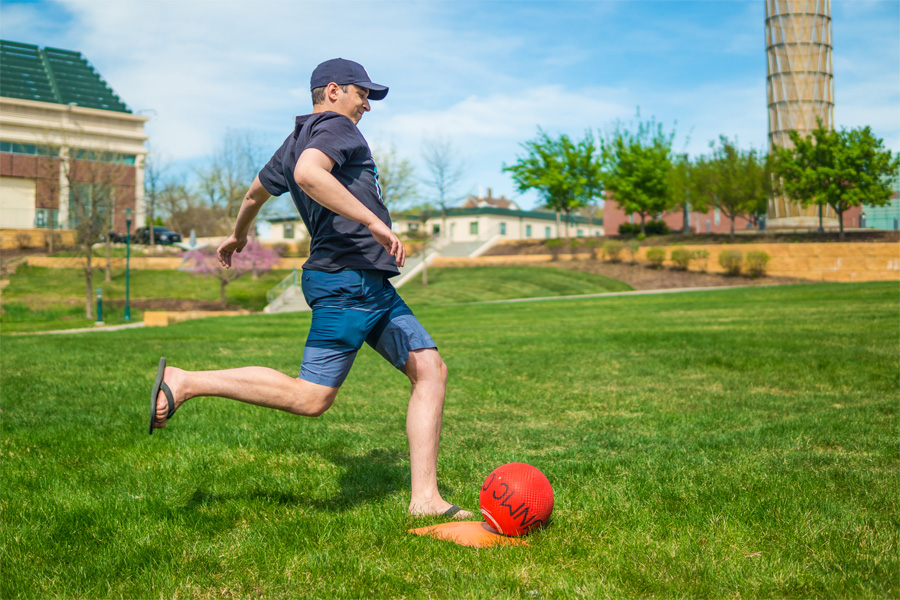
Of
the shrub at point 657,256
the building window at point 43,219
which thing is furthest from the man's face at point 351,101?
the building window at point 43,219

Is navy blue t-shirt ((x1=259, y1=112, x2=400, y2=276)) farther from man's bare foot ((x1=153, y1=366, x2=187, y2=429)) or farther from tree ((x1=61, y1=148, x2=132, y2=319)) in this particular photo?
tree ((x1=61, y1=148, x2=132, y2=319))

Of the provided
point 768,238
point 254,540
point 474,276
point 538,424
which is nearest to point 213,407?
point 538,424

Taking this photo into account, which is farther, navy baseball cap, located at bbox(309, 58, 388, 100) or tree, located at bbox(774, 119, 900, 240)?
tree, located at bbox(774, 119, 900, 240)

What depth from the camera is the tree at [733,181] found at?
126 ft

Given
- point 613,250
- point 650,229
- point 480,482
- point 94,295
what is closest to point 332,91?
point 480,482

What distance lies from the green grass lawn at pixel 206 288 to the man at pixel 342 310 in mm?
26277

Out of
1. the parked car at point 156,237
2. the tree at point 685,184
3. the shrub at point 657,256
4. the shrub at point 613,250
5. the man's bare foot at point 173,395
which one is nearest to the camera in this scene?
the man's bare foot at point 173,395

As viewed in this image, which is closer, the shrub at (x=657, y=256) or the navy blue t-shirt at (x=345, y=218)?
the navy blue t-shirt at (x=345, y=218)

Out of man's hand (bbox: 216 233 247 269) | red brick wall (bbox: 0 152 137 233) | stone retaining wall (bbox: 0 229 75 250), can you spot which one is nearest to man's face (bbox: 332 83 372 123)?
man's hand (bbox: 216 233 247 269)

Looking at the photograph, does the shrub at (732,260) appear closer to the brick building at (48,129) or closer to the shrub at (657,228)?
the shrub at (657,228)

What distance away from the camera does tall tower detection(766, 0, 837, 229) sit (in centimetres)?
4888

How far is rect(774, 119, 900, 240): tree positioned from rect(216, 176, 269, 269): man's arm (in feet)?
123

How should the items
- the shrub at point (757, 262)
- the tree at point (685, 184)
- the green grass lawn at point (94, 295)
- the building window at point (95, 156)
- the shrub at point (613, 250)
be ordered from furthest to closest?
the shrub at point (613, 250) → the tree at point (685, 184) → the building window at point (95, 156) → the shrub at point (757, 262) → the green grass lawn at point (94, 295)

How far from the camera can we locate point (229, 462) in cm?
451
